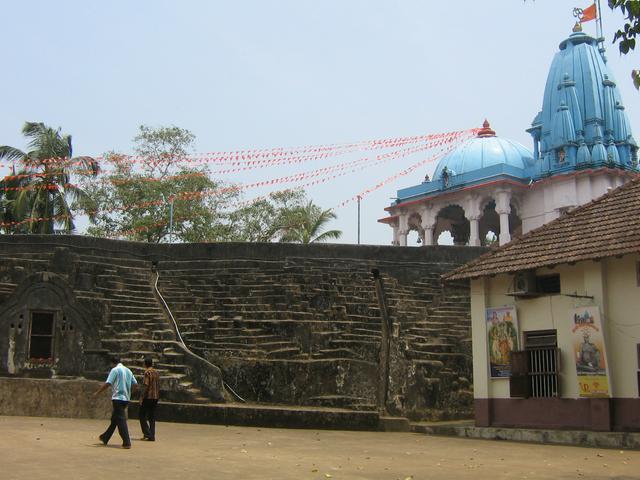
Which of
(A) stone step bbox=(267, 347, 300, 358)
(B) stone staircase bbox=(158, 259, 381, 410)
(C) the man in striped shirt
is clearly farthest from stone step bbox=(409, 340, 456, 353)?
(C) the man in striped shirt

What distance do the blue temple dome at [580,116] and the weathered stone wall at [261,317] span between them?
9.72 metres

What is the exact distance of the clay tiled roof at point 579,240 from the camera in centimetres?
1372

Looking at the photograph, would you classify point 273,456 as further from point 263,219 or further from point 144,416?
point 263,219

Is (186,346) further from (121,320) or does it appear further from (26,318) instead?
(26,318)

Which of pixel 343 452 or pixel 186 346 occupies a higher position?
pixel 186 346

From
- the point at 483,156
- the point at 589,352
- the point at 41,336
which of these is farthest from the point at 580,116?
the point at 41,336

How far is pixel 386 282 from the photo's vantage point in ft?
70.5

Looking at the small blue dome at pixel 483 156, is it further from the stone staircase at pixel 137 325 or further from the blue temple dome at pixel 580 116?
the stone staircase at pixel 137 325


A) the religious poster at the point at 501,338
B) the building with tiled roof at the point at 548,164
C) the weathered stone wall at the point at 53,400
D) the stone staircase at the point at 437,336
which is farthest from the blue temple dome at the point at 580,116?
the weathered stone wall at the point at 53,400

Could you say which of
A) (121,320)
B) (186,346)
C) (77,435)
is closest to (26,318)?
(121,320)

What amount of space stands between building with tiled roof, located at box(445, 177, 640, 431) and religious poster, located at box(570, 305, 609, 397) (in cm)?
2

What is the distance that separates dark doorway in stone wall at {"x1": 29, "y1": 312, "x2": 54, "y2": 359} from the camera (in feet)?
58.9

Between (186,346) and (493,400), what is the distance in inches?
285

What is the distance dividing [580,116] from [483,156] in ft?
13.3
